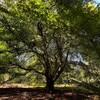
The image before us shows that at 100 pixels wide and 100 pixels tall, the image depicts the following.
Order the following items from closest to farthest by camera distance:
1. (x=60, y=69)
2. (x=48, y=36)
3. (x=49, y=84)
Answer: (x=48, y=36), (x=60, y=69), (x=49, y=84)

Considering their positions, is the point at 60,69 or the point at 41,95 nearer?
the point at 41,95

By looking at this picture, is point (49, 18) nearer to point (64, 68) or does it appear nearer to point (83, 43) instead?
point (83, 43)

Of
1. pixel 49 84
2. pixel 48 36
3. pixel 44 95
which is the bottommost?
pixel 44 95

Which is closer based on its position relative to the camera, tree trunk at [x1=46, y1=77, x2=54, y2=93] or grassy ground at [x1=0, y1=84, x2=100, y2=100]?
grassy ground at [x1=0, y1=84, x2=100, y2=100]

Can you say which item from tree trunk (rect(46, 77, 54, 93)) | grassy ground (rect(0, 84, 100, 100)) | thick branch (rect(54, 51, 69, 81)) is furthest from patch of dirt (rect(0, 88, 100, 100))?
thick branch (rect(54, 51, 69, 81))

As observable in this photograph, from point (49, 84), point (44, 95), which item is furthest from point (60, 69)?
point (44, 95)

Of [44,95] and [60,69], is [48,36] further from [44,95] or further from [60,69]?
[44,95]

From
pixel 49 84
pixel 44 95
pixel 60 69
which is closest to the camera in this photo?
pixel 44 95

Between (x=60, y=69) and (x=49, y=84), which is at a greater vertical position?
(x=60, y=69)

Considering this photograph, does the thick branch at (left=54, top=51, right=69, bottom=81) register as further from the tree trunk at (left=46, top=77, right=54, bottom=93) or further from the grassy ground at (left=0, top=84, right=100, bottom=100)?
the grassy ground at (left=0, top=84, right=100, bottom=100)

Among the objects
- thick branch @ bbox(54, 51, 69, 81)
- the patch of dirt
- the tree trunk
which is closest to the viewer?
the patch of dirt

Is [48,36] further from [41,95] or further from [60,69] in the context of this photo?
[41,95]

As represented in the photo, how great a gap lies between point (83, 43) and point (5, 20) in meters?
3.54

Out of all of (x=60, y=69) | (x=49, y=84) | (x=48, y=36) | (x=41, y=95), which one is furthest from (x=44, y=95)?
(x=48, y=36)
